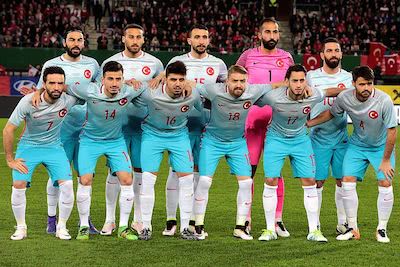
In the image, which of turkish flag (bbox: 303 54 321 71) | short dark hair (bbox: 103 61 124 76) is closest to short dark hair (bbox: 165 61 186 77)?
short dark hair (bbox: 103 61 124 76)

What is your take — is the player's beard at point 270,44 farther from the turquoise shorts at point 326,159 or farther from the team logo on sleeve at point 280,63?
the turquoise shorts at point 326,159

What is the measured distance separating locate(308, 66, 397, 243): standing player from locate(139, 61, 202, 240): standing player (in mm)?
1614

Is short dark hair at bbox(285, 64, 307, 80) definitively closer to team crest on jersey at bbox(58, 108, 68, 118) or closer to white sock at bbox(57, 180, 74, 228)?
team crest on jersey at bbox(58, 108, 68, 118)

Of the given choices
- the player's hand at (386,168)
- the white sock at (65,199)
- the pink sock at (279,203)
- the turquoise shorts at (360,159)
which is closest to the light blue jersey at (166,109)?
the white sock at (65,199)

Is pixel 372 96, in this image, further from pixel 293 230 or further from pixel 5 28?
pixel 5 28

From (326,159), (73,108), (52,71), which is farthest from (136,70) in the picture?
(326,159)

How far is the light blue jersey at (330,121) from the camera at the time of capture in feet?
35.4

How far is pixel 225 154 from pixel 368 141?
5.20 ft

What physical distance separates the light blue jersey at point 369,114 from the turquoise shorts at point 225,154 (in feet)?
3.75

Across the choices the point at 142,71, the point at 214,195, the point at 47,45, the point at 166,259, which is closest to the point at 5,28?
the point at 47,45

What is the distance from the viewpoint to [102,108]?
33.6 ft

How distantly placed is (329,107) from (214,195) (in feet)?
12.9

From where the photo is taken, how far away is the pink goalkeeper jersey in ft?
36.4

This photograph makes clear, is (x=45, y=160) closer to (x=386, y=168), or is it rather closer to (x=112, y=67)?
(x=112, y=67)
